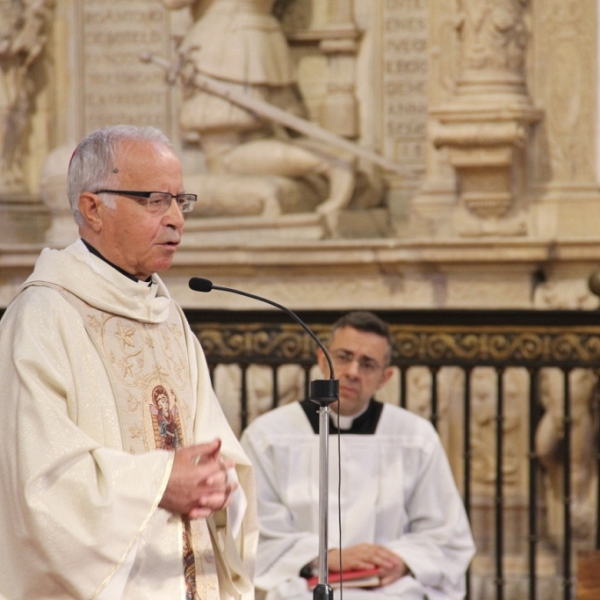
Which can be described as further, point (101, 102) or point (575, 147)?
point (101, 102)

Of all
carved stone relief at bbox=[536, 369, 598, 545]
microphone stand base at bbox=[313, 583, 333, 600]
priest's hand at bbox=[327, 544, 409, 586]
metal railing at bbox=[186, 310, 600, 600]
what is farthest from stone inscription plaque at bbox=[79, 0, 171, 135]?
microphone stand base at bbox=[313, 583, 333, 600]

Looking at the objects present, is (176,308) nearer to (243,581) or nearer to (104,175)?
(104,175)

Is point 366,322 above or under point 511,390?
above

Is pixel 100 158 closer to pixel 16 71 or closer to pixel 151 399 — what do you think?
pixel 151 399

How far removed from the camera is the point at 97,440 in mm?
3326

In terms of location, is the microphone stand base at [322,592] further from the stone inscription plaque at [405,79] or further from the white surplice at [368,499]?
the stone inscription plaque at [405,79]

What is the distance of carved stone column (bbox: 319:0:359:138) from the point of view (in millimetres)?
8648

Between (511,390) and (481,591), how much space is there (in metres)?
1.00

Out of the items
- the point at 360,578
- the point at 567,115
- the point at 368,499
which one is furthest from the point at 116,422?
the point at 567,115

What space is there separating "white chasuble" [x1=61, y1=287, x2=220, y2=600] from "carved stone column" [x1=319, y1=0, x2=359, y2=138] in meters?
5.21

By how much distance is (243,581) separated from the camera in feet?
11.9

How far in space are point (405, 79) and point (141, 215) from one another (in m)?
5.48

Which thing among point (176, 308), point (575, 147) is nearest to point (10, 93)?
point (575, 147)

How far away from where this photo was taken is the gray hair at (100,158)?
3369 mm
